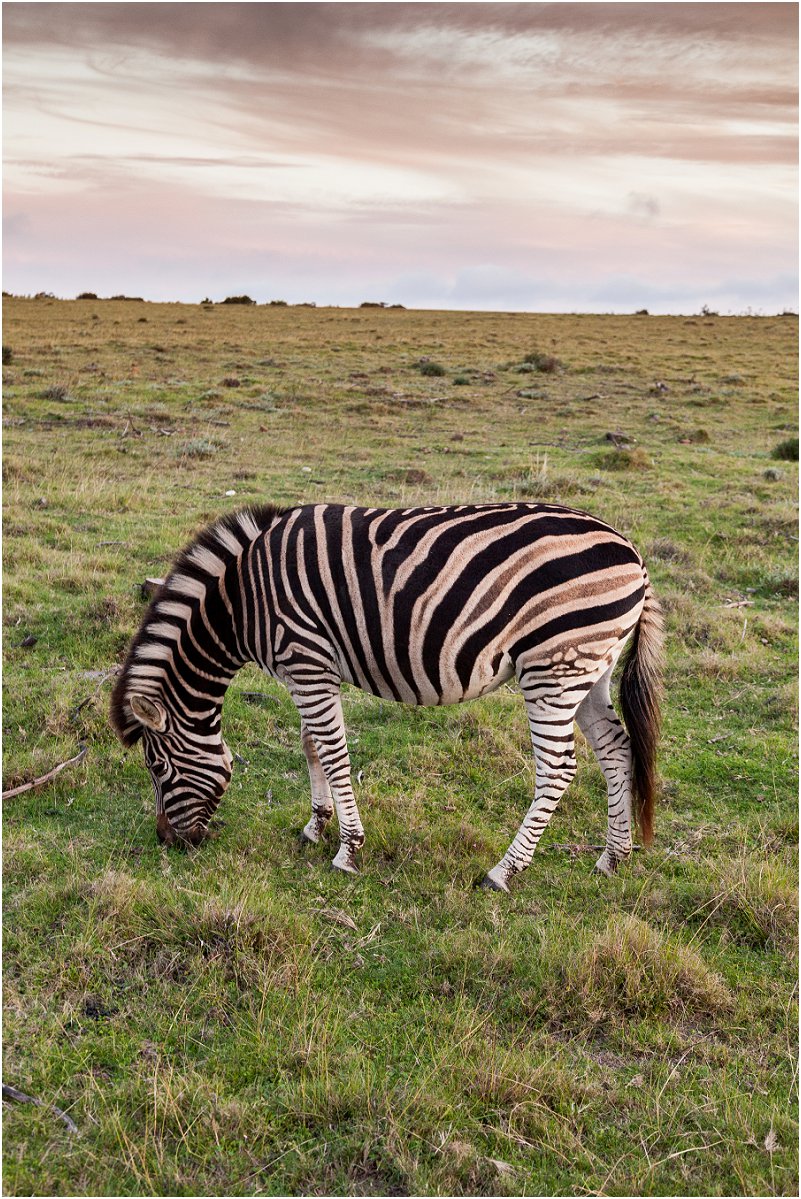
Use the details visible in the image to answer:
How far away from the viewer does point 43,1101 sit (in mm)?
3539

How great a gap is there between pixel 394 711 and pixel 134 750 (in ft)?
7.52

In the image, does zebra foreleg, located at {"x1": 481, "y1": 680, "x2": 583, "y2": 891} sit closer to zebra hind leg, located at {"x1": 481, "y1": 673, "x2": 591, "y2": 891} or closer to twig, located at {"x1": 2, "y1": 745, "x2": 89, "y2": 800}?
zebra hind leg, located at {"x1": 481, "y1": 673, "x2": 591, "y2": 891}

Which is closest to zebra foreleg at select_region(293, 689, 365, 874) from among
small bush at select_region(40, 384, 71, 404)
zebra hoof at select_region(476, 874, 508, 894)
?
zebra hoof at select_region(476, 874, 508, 894)

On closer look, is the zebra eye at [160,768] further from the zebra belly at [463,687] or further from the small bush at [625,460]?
the small bush at [625,460]

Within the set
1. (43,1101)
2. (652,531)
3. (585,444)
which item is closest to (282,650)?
(43,1101)

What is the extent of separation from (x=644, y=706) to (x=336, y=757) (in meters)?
2.01

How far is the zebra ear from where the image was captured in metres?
5.16

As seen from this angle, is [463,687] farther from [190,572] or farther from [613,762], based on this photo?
[190,572]

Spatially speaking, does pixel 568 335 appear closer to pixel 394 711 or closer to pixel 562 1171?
pixel 394 711

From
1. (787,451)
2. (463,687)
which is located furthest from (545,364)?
(463,687)

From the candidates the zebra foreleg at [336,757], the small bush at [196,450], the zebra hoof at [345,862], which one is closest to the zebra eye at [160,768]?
the zebra foreleg at [336,757]

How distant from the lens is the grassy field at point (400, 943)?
339 cm

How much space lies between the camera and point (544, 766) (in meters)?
5.33

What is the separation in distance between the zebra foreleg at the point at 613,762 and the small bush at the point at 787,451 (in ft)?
50.9
